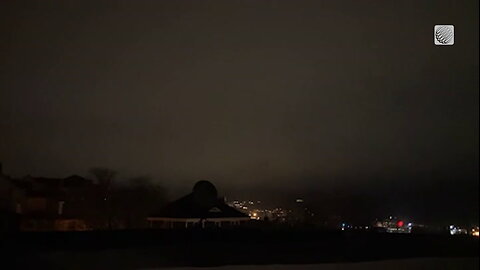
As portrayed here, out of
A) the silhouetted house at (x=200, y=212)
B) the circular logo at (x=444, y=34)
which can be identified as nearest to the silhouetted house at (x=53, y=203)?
the silhouetted house at (x=200, y=212)

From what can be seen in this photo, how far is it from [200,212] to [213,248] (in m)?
1.04

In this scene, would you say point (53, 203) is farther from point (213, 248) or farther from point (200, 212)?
point (213, 248)

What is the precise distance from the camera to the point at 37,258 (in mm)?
3703

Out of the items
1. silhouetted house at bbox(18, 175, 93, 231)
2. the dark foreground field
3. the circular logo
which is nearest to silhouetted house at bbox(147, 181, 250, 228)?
the dark foreground field

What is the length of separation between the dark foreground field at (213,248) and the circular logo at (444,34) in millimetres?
1453

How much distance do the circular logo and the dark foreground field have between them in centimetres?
145

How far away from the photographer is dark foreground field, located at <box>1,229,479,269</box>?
378 cm

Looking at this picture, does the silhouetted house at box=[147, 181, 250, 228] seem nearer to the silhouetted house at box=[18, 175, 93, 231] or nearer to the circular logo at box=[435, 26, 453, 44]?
the silhouetted house at box=[18, 175, 93, 231]

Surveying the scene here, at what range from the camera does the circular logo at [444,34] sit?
3990mm

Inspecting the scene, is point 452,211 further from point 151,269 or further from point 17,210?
point 17,210

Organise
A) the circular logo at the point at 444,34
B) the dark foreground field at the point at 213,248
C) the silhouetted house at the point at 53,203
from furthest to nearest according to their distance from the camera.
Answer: the silhouetted house at the point at 53,203, the circular logo at the point at 444,34, the dark foreground field at the point at 213,248

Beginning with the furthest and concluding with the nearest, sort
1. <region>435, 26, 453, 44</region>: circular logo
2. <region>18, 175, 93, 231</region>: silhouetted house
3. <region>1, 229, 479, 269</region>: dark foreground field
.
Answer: <region>18, 175, 93, 231</region>: silhouetted house
<region>435, 26, 453, 44</region>: circular logo
<region>1, 229, 479, 269</region>: dark foreground field

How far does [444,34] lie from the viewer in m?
4.01

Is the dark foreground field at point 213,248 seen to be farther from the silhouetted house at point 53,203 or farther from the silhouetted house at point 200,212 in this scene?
the silhouetted house at point 200,212
